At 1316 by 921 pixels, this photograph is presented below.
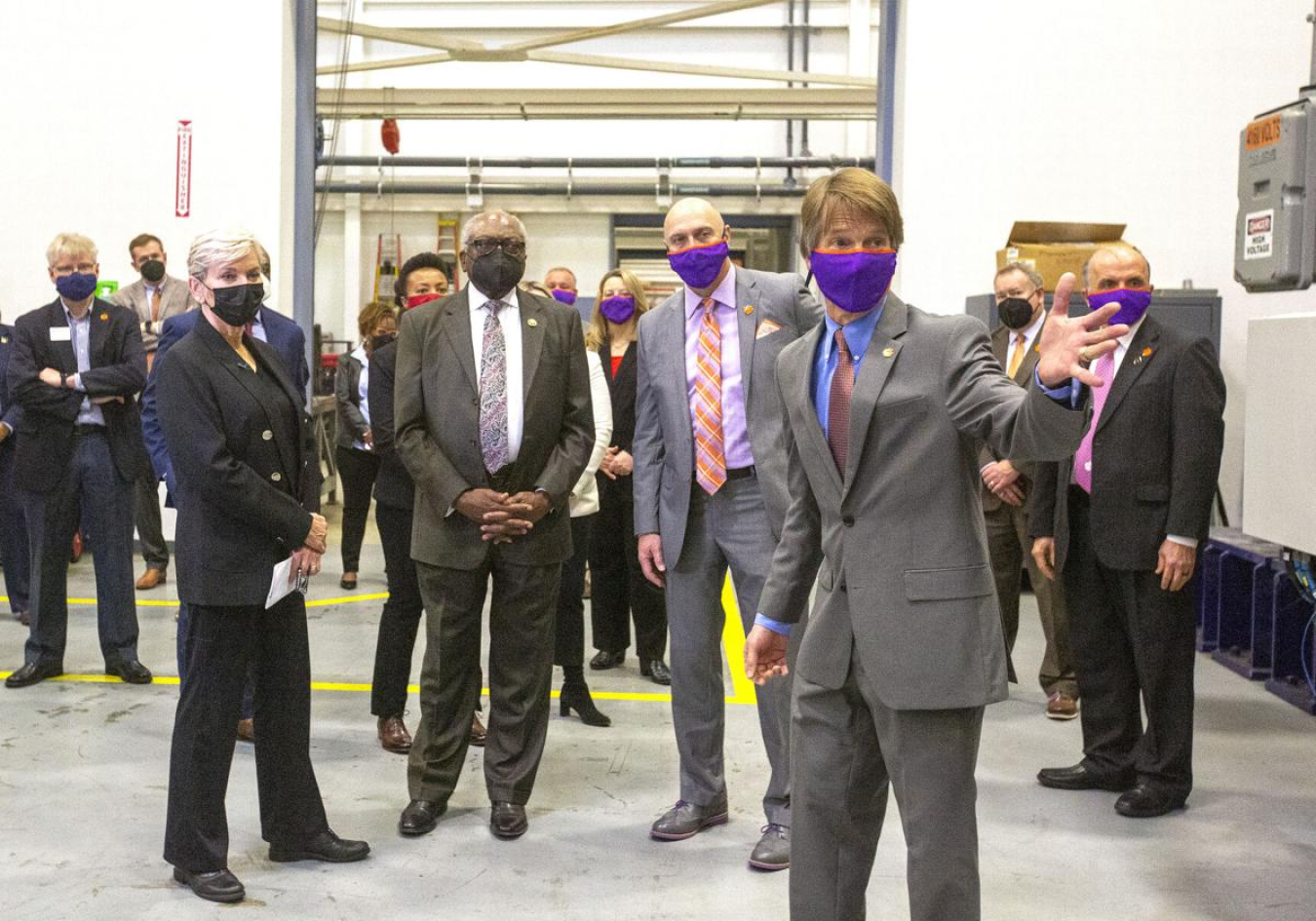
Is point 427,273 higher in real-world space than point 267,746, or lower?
higher

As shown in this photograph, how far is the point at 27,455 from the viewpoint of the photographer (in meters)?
5.14

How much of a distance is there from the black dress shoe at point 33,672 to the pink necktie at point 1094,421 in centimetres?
383

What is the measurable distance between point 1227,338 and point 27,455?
19.0 feet

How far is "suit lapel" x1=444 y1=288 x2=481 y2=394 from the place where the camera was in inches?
145

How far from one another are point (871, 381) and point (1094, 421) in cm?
195

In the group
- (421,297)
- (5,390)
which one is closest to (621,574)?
(421,297)

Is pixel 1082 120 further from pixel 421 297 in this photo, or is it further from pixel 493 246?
pixel 493 246

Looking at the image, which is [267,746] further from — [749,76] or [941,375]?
[749,76]

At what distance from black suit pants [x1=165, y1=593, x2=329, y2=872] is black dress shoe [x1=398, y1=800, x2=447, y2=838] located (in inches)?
12.4

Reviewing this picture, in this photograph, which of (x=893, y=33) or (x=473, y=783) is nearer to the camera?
(x=473, y=783)

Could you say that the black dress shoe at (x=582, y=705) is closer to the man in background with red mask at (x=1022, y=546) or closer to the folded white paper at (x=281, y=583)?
the man in background with red mask at (x=1022, y=546)

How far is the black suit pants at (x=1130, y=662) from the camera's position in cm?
393

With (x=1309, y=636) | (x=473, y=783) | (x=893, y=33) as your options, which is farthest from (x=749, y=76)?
(x=473, y=783)

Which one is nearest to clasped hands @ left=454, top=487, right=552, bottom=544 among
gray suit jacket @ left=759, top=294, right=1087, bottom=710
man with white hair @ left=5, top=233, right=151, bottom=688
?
gray suit jacket @ left=759, top=294, right=1087, bottom=710
